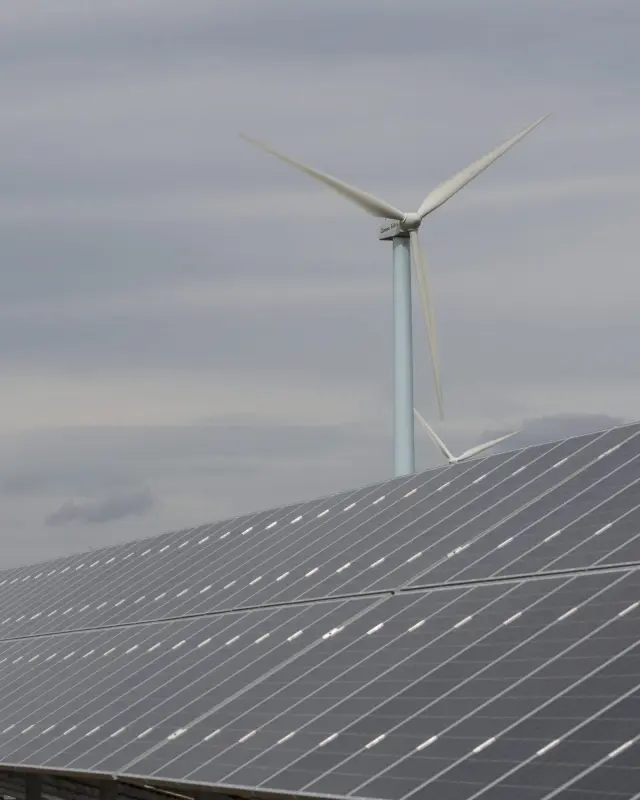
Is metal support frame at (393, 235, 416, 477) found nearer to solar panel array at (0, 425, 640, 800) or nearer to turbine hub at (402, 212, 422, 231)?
turbine hub at (402, 212, 422, 231)

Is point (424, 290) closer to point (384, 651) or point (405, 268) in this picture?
point (405, 268)

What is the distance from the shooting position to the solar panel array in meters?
26.6

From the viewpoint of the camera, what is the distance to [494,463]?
44719 millimetres

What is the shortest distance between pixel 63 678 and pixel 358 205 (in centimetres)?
2292

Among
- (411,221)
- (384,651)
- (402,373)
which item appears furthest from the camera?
(411,221)

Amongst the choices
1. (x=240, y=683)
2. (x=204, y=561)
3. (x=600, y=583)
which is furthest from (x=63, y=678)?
(x=600, y=583)

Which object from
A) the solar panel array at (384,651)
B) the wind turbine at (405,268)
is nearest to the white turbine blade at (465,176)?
the wind turbine at (405,268)

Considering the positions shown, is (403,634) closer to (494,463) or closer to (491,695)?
(491,695)

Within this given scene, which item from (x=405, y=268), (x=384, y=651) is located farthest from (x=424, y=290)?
(x=384, y=651)

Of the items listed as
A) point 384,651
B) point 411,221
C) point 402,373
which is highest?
point 411,221

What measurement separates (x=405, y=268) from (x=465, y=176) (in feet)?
14.7

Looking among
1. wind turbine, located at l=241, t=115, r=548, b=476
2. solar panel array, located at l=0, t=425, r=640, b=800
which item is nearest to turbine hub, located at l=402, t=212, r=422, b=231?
wind turbine, located at l=241, t=115, r=548, b=476

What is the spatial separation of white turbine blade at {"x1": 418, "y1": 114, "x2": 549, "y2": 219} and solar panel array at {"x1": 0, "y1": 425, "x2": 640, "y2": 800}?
14.6m

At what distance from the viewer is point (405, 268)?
200ft
